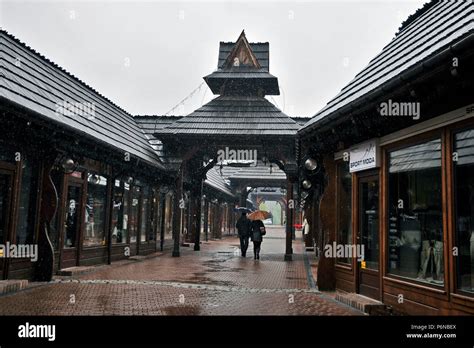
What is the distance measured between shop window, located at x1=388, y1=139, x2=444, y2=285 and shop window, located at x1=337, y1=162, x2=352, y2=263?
1.81 meters

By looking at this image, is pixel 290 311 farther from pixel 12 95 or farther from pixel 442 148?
pixel 12 95

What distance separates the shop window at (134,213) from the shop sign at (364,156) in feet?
32.2

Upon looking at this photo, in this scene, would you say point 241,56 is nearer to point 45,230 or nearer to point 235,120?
point 235,120

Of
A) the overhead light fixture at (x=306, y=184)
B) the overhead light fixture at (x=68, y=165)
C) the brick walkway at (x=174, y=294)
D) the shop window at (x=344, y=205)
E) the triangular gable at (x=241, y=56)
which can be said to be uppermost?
the triangular gable at (x=241, y=56)

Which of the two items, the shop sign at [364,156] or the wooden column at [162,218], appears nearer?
the shop sign at [364,156]

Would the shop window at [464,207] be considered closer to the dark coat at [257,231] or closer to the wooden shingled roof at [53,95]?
the wooden shingled roof at [53,95]

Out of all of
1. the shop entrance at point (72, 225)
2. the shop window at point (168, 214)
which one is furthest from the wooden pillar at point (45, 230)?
the shop window at point (168, 214)

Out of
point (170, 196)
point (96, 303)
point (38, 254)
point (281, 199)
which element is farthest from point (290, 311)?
point (281, 199)

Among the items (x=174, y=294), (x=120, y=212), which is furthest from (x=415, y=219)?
(x=120, y=212)

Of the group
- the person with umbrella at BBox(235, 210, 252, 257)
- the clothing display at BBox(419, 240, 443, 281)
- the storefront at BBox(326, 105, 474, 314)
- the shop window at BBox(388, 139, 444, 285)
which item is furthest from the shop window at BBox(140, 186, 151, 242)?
the clothing display at BBox(419, 240, 443, 281)

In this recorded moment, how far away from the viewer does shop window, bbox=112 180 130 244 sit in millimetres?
15246

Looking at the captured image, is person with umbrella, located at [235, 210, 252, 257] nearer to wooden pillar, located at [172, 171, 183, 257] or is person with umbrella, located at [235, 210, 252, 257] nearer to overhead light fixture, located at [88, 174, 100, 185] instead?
wooden pillar, located at [172, 171, 183, 257]

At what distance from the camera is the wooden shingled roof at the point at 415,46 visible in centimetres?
615

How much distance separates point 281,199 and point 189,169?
42.8 m
